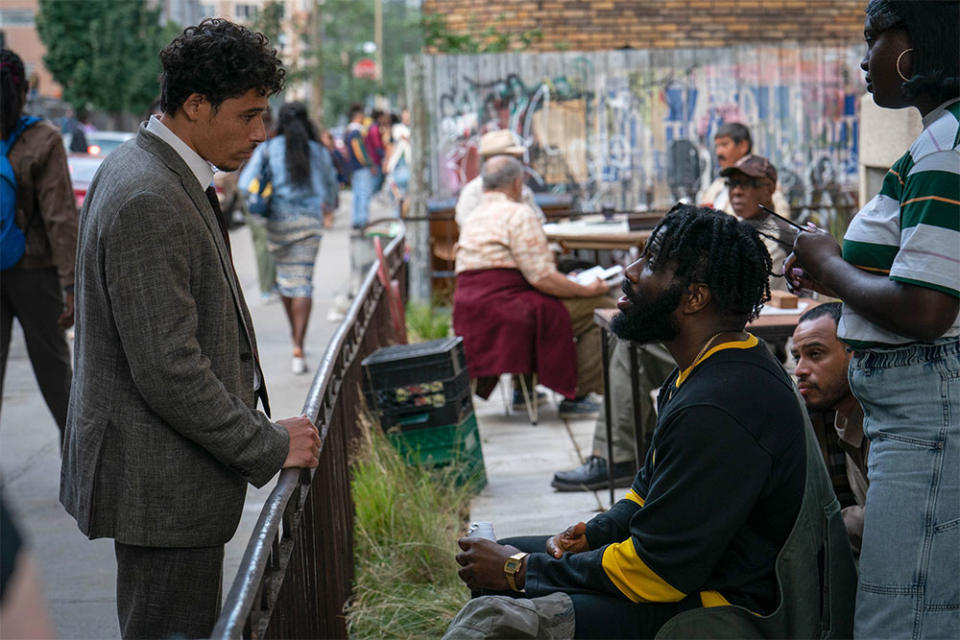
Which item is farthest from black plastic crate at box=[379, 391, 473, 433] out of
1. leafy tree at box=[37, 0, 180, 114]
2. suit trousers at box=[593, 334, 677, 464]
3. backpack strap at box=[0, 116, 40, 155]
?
leafy tree at box=[37, 0, 180, 114]

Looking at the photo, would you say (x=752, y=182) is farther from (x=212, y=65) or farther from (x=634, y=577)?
(x=212, y=65)

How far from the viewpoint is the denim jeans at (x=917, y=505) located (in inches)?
107

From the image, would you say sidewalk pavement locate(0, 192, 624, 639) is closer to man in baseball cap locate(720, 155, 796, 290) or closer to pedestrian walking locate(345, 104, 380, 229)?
man in baseball cap locate(720, 155, 796, 290)

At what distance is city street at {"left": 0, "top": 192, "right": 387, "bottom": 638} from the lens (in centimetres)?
511

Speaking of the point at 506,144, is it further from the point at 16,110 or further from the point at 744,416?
the point at 744,416

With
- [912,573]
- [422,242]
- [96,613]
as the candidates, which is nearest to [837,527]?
[912,573]

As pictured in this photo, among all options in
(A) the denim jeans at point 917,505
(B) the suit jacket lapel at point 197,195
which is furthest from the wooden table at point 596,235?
(A) the denim jeans at point 917,505

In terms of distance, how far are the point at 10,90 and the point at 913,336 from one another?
15.6ft

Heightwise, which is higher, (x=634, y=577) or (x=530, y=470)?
(x=634, y=577)

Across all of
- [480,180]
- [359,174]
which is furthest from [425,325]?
[359,174]

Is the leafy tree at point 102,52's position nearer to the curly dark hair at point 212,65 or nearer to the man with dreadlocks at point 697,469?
the curly dark hair at point 212,65

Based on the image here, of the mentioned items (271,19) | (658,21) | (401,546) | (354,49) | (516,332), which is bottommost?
(401,546)

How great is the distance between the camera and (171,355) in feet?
9.43

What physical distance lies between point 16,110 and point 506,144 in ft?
15.7
